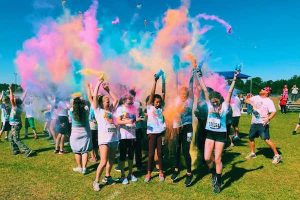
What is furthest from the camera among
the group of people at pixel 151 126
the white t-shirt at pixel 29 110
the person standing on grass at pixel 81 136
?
the white t-shirt at pixel 29 110

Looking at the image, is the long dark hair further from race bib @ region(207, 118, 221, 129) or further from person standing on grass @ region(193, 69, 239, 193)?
race bib @ region(207, 118, 221, 129)

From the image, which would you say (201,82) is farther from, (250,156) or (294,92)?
(294,92)

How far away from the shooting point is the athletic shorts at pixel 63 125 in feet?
35.1

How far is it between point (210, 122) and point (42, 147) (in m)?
7.39

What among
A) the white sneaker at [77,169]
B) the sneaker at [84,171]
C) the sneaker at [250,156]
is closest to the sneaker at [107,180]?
the sneaker at [84,171]

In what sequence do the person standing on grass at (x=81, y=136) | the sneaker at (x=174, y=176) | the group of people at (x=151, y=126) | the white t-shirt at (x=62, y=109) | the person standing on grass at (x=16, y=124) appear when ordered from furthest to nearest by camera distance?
the white t-shirt at (x=62, y=109) → the person standing on grass at (x=16, y=124) → the person standing on grass at (x=81, y=136) → the sneaker at (x=174, y=176) → the group of people at (x=151, y=126)

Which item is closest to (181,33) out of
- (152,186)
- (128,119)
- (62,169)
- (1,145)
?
(128,119)

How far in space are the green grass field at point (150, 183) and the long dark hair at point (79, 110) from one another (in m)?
1.43

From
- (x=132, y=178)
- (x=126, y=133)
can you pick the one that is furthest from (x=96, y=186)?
(x=126, y=133)

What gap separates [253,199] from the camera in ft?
21.4

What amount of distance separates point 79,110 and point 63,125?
2889mm

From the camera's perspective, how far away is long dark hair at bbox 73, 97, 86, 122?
315 inches

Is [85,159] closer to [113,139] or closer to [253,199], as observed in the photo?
[113,139]

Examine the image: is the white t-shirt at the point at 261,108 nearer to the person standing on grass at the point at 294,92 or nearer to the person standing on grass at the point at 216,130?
the person standing on grass at the point at 216,130
